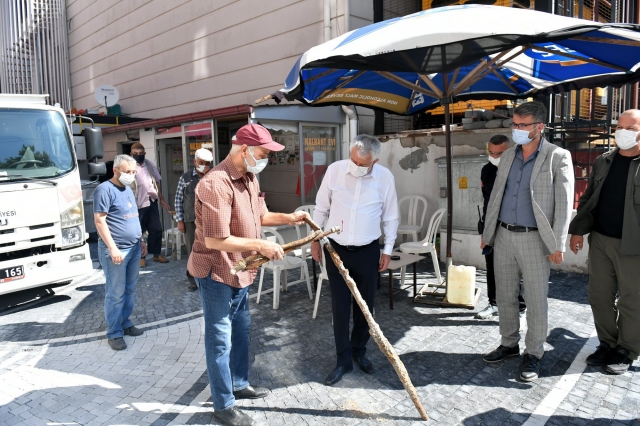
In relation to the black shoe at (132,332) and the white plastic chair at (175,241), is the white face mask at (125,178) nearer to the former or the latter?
the black shoe at (132,332)

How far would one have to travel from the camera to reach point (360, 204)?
356cm

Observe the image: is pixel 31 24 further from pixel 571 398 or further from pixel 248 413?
pixel 571 398

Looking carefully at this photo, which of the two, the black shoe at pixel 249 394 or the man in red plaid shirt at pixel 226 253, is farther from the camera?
the black shoe at pixel 249 394

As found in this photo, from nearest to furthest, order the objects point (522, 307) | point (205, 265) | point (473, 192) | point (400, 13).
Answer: point (205, 265) < point (522, 307) < point (473, 192) < point (400, 13)

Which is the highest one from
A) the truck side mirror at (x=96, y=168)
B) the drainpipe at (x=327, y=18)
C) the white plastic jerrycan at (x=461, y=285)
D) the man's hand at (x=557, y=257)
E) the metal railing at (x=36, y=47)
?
the metal railing at (x=36, y=47)

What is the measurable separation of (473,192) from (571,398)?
12.0 ft

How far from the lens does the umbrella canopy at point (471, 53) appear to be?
3285 millimetres

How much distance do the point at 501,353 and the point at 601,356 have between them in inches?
31.2

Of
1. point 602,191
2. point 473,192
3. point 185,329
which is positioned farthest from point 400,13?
point 185,329

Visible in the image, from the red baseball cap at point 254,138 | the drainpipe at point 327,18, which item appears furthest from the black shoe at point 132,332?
the drainpipe at point 327,18

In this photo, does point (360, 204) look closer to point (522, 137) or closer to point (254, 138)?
point (254, 138)

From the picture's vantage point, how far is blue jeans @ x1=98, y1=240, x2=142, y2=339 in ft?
14.0

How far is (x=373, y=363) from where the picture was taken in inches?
148

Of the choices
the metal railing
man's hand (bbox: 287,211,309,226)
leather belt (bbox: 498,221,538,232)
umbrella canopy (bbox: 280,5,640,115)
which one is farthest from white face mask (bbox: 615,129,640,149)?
the metal railing
